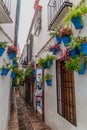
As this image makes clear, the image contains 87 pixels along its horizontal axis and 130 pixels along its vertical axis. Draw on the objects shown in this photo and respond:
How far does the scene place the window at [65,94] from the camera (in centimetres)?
427

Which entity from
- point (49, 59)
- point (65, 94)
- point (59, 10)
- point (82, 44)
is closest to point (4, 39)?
point (49, 59)

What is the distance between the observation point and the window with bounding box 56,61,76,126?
14.0ft

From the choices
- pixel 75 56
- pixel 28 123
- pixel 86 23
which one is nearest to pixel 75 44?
pixel 75 56

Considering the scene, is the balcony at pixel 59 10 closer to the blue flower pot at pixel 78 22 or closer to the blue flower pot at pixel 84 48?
the blue flower pot at pixel 78 22

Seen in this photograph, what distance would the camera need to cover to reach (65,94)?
4836 mm

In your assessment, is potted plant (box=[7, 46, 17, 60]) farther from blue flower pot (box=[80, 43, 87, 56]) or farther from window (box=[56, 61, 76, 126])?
blue flower pot (box=[80, 43, 87, 56])

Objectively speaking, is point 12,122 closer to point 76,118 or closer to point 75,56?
point 76,118

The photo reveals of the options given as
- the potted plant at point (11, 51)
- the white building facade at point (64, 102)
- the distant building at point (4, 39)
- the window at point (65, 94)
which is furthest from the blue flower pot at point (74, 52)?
the potted plant at point (11, 51)

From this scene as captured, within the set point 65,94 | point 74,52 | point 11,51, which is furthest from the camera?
point 11,51

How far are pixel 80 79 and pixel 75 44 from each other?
0.80 m

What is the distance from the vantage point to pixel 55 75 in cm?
561

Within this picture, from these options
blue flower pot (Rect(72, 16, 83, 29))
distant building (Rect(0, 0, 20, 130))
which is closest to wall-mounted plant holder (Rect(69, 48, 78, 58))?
blue flower pot (Rect(72, 16, 83, 29))

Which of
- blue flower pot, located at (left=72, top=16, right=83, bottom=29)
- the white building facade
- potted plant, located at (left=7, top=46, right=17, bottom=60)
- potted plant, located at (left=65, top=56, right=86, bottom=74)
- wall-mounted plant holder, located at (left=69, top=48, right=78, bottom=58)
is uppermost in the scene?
blue flower pot, located at (left=72, top=16, right=83, bottom=29)

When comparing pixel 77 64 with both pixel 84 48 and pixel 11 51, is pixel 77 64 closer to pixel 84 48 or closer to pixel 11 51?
pixel 84 48
